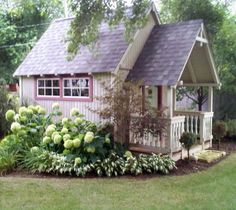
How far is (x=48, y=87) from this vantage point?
12188 millimetres

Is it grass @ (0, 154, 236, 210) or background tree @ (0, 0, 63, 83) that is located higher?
background tree @ (0, 0, 63, 83)

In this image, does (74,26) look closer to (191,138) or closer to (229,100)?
(191,138)

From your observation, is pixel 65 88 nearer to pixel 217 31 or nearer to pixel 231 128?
pixel 231 128

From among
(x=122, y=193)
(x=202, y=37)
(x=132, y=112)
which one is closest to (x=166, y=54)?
(x=202, y=37)

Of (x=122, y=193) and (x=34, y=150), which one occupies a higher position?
(x=34, y=150)

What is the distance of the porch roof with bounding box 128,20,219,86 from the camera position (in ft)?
30.2

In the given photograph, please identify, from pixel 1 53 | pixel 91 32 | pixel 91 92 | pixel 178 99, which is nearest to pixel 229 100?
pixel 178 99

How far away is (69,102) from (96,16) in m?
3.48

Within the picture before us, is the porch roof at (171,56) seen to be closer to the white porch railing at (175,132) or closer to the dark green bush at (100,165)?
the white porch railing at (175,132)

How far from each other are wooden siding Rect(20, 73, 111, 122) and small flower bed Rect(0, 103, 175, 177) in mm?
1433

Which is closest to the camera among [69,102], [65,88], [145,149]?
[145,149]

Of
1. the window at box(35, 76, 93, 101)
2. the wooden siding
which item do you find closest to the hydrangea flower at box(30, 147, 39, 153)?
the wooden siding

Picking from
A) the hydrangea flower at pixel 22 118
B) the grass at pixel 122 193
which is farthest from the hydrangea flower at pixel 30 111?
the grass at pixel 122 193

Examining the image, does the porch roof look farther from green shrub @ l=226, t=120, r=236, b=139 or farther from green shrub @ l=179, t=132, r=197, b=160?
green shrub @ l=226, t=120, r=236, b=139
